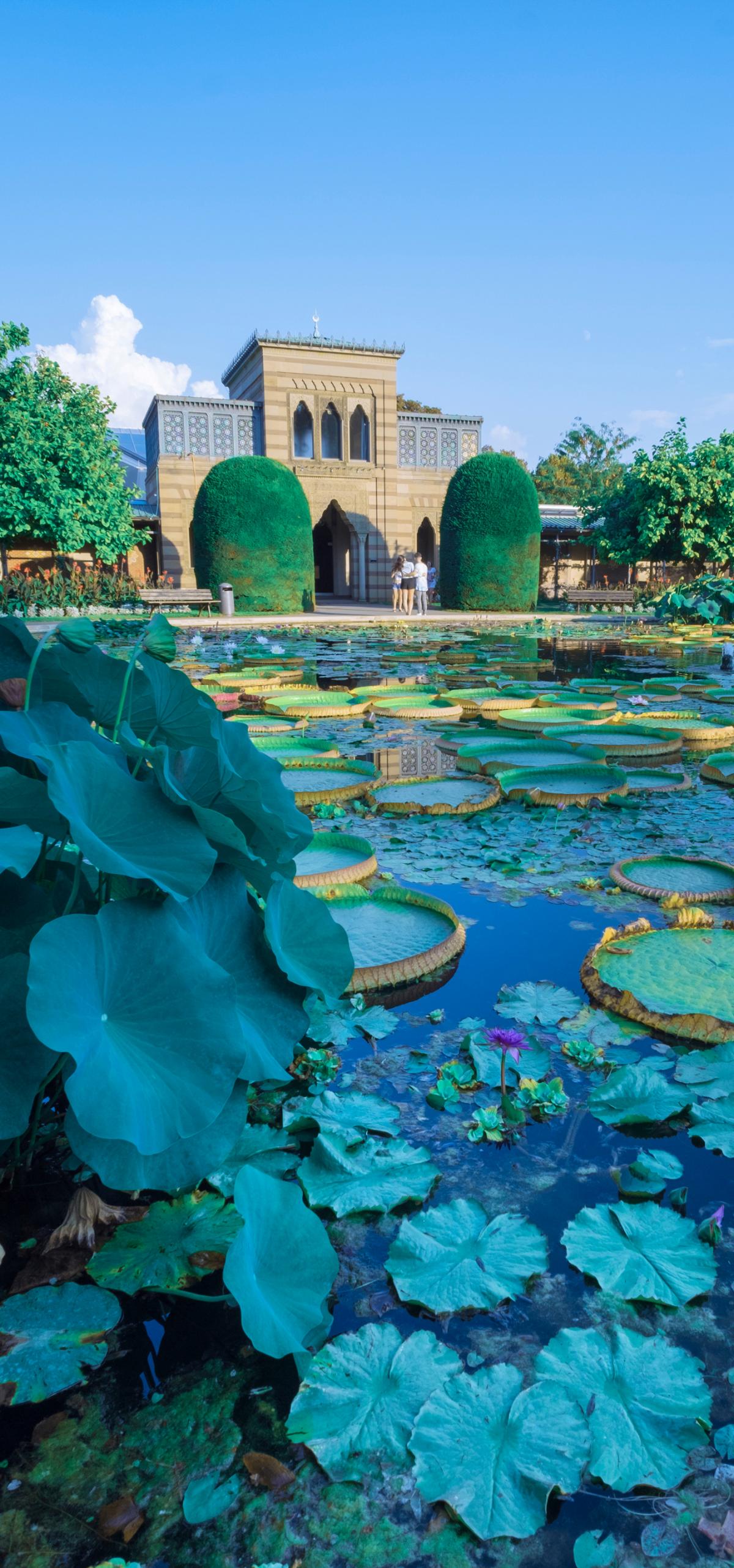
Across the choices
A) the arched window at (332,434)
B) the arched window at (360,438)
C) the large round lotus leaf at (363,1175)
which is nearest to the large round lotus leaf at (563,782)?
the large round lotus leaf at (363,1175)

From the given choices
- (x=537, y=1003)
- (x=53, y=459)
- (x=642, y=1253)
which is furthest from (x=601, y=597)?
(x=642, y=1253)

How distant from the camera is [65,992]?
1.01 metres

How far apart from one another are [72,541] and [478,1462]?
18844mm

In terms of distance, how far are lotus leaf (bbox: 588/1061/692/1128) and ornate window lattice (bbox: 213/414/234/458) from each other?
969 inches

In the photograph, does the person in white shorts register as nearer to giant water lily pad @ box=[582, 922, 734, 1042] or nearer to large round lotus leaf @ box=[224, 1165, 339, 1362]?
giant water lily pad @ box=[582, 922, 734, 1042]

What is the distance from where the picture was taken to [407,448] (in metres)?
26.2

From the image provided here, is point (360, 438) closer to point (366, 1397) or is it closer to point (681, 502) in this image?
point (681, 502)

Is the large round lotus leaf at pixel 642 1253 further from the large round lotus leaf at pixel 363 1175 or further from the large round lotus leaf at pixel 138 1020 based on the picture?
the large round lotus leaf at pixel 138 1020

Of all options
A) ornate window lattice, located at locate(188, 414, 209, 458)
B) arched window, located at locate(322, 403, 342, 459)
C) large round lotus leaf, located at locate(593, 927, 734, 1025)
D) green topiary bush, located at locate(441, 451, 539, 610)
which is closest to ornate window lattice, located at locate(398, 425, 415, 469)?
arched window, located at locate(322, 403, 342, 459)

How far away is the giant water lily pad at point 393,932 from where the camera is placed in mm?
2285

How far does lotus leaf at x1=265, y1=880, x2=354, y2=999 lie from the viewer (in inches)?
56.4

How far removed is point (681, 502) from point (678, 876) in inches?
793

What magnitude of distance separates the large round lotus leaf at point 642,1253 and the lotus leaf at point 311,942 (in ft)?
1.73

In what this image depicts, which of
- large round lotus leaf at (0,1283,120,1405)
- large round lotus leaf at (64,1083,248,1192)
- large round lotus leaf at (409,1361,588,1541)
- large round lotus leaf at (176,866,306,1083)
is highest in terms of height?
large round lotus leaf at (176,866,306,1083)
